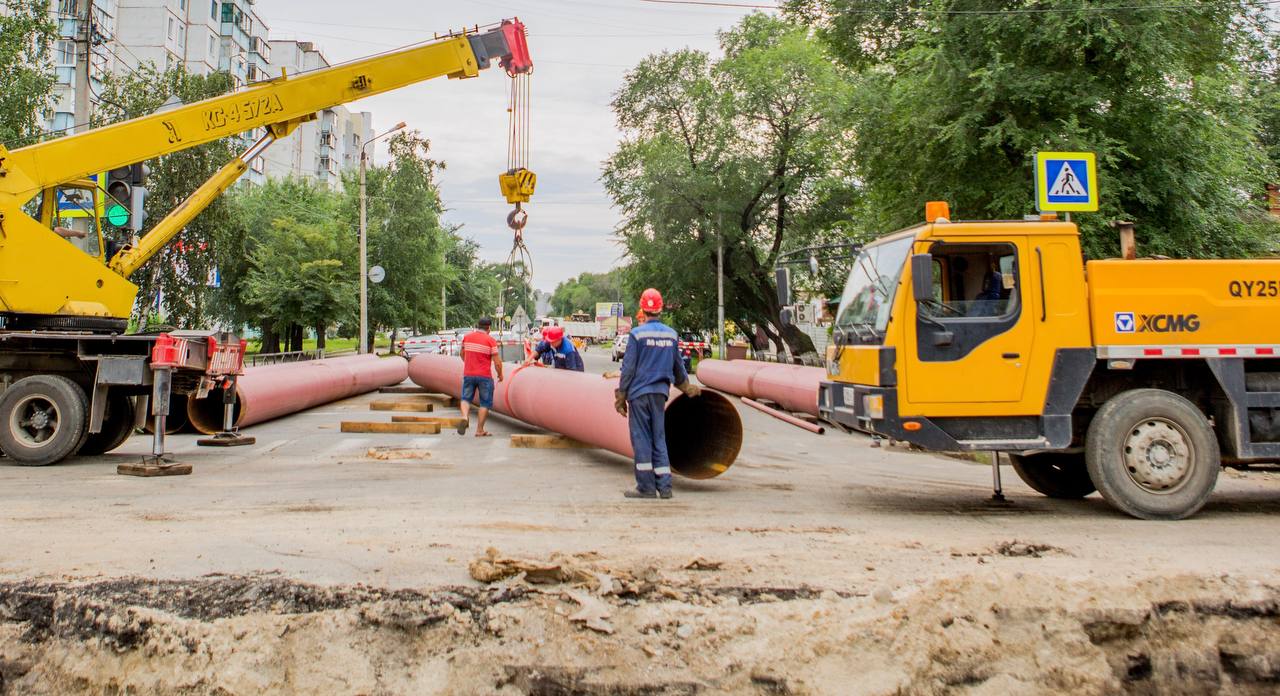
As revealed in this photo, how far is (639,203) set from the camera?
121 feet

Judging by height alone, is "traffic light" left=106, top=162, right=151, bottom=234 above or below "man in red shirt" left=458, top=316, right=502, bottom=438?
above

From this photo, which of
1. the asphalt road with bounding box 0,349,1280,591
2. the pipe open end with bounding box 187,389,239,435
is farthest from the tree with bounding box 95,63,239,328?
the asphalt road with bounding box 0,349,1280,591

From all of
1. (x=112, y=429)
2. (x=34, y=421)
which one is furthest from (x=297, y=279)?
(x=34, y=421)

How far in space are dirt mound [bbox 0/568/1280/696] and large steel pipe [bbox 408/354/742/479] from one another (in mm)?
4139

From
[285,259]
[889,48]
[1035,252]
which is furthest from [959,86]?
[285,259]

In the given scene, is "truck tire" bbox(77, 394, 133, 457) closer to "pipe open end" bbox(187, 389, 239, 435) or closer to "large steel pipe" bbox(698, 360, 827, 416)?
"pipe open end" bbox(187, 389, 239, 435)

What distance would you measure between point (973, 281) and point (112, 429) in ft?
31.7

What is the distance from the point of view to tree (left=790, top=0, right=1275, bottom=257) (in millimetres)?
15750

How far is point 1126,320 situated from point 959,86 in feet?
36.2

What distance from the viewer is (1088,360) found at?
6988 mm

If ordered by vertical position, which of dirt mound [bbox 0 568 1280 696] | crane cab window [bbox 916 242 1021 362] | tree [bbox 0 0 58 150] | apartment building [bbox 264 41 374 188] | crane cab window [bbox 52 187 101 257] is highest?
apartment building [bbox 264 41 374 188]

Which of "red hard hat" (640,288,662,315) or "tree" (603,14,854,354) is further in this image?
"tree" (603,14,854,354)

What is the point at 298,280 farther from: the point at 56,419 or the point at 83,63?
the point at 56,419

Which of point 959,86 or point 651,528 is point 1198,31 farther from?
point 651,528
